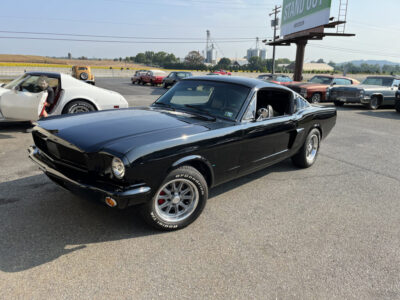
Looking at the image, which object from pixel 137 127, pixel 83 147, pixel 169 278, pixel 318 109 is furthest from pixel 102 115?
pixel 318 109

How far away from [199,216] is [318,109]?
3176 millimetres

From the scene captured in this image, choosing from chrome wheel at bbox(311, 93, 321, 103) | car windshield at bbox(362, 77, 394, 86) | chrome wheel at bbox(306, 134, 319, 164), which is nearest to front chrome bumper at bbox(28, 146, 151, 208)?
chrome wheel at bbox(306, 134, 319, 164)

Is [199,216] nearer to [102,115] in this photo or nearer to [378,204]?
[102,115]

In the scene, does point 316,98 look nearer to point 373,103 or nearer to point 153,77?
point 373,103

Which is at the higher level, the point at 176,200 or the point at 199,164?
the point at 199,164

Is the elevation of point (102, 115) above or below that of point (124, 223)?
above

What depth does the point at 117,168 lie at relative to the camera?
2.56 m

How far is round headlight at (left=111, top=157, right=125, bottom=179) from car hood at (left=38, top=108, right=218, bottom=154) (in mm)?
86

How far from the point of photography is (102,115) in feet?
12.0

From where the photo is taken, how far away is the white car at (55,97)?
20.4 ft

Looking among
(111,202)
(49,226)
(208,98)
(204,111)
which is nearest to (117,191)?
(111,202)

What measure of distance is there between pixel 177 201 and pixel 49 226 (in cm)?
130

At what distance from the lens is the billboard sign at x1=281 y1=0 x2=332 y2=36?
20.6 metres

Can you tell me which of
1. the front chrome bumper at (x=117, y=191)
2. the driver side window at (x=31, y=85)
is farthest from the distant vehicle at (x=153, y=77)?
the front chrome bumper at (x=117, y=191)
